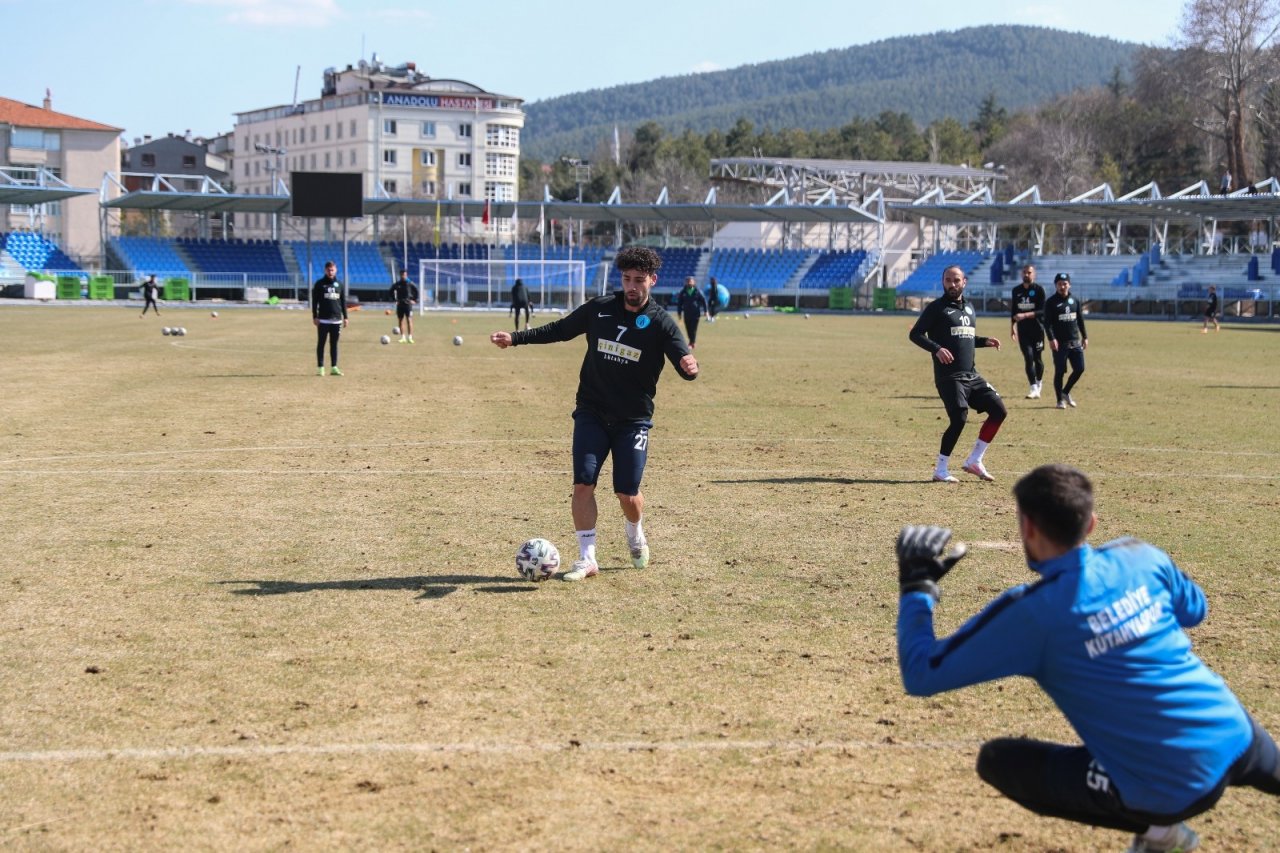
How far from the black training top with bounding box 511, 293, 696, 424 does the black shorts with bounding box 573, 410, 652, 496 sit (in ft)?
0.23

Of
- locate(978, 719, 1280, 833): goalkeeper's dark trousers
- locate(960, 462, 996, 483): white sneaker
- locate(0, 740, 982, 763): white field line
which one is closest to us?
locate(978, 719, 1280, 833): goalkeeper's dark trousers

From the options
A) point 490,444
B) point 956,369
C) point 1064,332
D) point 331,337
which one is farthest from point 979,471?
point 331,337

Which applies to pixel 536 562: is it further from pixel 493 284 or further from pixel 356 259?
pixel 356 259

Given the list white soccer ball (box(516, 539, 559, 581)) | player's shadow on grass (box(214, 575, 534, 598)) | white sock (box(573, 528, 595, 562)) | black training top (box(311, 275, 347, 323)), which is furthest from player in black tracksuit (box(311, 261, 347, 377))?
white soccer ball (box(516, 539, 559, 581))

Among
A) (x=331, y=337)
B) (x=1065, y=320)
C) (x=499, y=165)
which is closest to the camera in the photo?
(x=1065, y=320)

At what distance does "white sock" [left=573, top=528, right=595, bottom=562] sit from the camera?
30.3 ft

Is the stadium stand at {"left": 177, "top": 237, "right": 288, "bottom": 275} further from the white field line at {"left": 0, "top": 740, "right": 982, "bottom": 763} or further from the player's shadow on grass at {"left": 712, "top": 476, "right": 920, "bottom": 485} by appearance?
the white field line at {"left": 0, "top": 740, "right": 982, "bottom": 763}

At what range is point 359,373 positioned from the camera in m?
26.2

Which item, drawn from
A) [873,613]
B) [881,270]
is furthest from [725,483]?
[881,270]

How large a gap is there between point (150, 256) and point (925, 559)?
78214 millimetres

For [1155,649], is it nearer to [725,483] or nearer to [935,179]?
[725,483]

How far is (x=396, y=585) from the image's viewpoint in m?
8.86

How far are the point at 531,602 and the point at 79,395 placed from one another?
15.1 metres

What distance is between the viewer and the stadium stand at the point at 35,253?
72.9m
